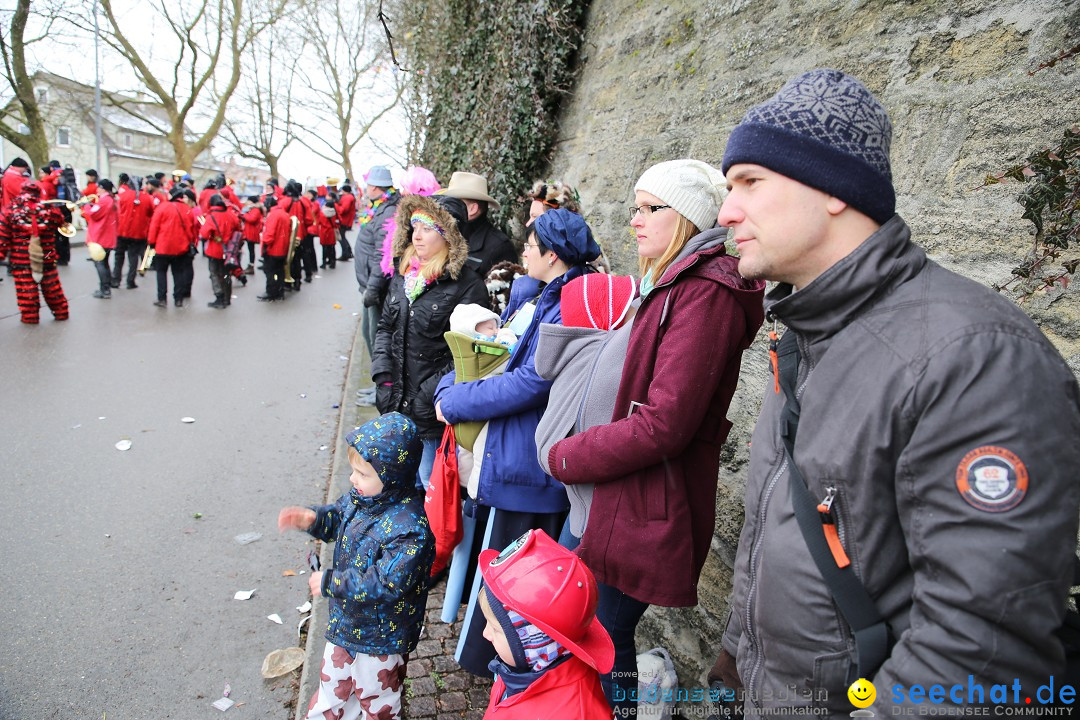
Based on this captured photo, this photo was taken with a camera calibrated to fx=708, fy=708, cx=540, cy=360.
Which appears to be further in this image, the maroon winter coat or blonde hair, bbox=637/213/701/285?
blonde hair, bbox=637/213/701/285

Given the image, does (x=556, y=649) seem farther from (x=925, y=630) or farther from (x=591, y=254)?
(x=591, y=254)

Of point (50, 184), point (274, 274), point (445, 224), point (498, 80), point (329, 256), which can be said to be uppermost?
point (498, 80)

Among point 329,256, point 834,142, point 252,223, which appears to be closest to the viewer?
point 834,142

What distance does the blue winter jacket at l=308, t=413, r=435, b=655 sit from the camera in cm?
264

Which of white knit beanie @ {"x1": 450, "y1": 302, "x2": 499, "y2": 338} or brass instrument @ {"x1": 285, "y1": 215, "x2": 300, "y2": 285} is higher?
white knit beanie @ {"x1": 450, "y1": 302, "x2": 499, "y2": 338}

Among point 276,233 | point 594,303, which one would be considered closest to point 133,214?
point 276,233

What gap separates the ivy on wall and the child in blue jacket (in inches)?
186

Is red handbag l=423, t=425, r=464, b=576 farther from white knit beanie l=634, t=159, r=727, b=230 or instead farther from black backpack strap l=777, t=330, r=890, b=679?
black backpack strap l=777, t=330, r=890, b=679

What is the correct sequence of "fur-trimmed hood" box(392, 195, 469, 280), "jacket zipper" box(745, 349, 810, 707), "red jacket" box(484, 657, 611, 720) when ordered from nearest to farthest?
1. "jacket zipper" box(745, 349, 810, 707)
2. "red jacket" box(484, 657, 611, 720)
3. "fur-trimmed hood" box(392, 195, 469, 280)

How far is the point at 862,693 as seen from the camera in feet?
4.46

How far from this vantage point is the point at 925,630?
3.98 ft

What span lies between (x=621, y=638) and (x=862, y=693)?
131 cm

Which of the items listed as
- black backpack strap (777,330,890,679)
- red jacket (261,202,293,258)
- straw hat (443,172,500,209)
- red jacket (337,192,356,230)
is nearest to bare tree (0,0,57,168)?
red jacket (337,192,356,230)

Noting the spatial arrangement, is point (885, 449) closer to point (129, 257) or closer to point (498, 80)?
point (498, 80)
